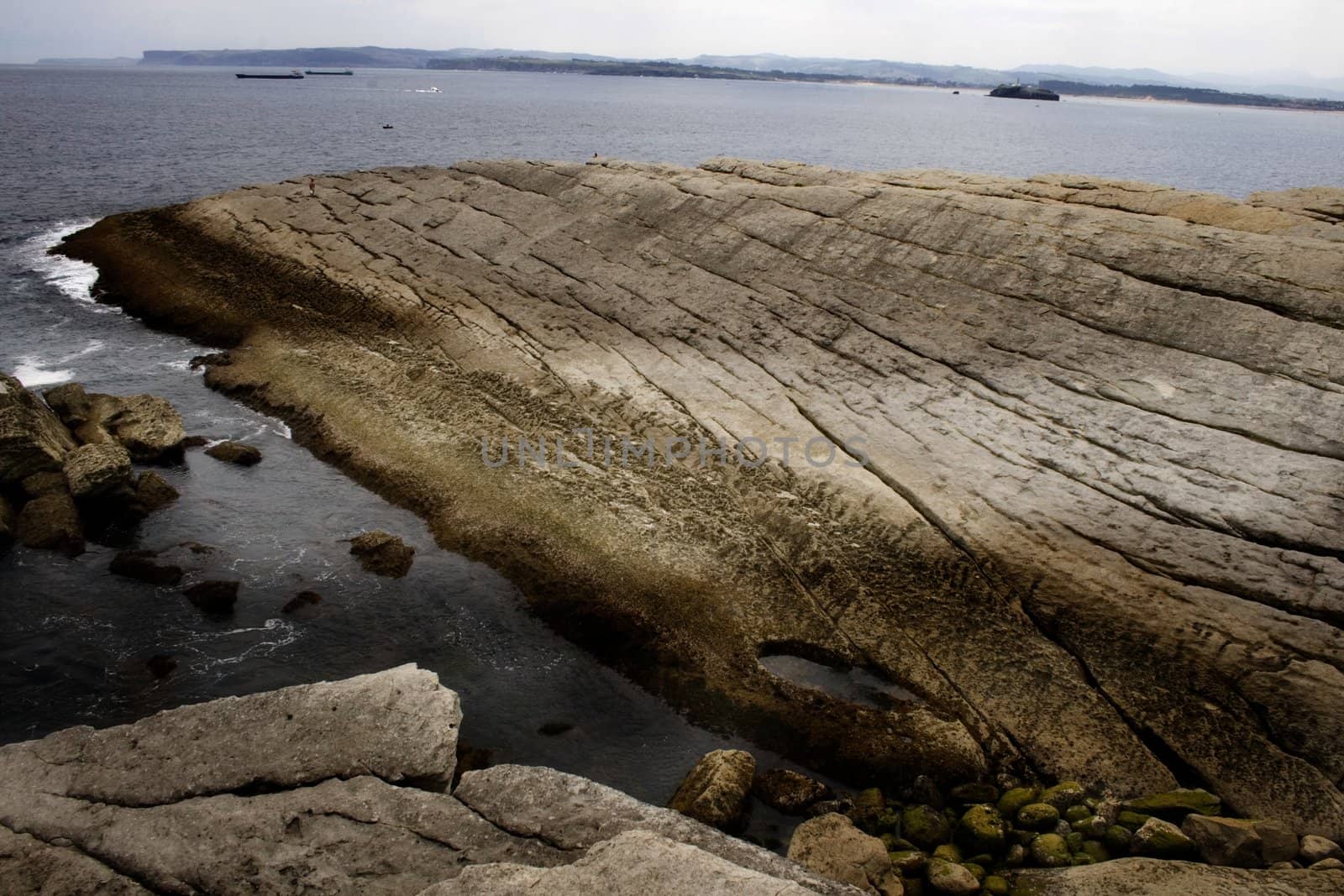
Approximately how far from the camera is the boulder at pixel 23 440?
16781mm

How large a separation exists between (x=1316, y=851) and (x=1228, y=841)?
1038mm

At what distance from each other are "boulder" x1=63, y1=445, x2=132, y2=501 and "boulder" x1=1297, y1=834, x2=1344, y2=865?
20148mm

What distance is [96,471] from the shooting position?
669 inches

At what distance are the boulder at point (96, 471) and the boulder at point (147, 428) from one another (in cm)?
169

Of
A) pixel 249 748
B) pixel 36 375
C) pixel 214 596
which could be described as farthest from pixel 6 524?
pixel 36 375

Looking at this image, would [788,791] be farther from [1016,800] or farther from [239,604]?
[239,604]

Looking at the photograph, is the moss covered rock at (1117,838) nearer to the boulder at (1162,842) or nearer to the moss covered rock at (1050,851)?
the boulder at (1162,842)

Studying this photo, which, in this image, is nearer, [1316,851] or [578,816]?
[578,816]

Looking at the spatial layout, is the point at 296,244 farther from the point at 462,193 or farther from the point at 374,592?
the point at 374,592

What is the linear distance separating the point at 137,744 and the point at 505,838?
4.42 metres

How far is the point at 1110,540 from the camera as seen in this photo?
13.7m

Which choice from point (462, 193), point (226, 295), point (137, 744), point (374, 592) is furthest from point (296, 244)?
point (137, 744)

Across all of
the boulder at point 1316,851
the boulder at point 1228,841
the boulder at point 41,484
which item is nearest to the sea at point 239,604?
the boulder at point 41,484

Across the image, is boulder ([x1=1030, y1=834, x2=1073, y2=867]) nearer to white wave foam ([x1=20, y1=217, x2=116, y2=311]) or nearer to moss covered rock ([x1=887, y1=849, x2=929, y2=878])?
moss covered rock ([x1=887, y1=849, x2=929, y2=878])
